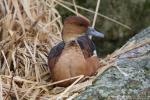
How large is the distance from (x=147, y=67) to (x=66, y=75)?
0.50 m

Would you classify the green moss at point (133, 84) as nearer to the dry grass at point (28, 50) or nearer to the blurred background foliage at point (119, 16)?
the dry grass at point (28, 50)

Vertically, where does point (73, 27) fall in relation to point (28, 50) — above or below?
above

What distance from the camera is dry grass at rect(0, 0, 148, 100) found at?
3381 mm

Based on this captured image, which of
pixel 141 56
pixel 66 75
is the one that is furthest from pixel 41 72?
pixel 141 56

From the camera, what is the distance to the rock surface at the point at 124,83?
2.91m

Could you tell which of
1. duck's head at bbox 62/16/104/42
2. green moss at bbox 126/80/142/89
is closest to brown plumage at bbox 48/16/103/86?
duck's head at bbox 62/16/104/42

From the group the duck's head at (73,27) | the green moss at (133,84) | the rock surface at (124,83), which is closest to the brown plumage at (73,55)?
the duck's head at (73,27)

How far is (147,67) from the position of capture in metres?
3.18

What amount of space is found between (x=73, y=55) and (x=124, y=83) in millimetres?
537

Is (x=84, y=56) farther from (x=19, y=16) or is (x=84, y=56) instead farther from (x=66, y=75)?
(x=19, y=16)

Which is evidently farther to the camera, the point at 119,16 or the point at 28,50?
the point at 119,16

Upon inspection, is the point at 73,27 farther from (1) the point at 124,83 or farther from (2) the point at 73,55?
(1) the point at 124,83

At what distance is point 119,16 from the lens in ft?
19.4

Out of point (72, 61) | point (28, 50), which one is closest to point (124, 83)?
point (72, 61)
